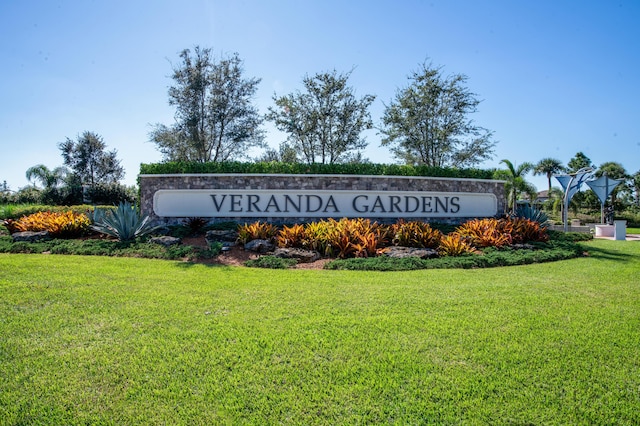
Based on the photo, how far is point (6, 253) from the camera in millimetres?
8656

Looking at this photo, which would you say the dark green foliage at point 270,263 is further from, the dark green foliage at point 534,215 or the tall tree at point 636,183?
the tall tree at point 636,183

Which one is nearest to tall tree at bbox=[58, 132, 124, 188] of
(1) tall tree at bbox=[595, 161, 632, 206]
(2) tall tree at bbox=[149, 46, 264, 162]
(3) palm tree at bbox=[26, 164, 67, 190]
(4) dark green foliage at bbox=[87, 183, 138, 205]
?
(3) palm tree at bbox=[26, 164, 67, 190]

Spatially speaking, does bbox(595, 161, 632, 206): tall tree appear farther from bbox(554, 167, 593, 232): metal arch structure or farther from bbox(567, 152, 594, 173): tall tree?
bbox(554, 167, 593, 232): metal arch structure

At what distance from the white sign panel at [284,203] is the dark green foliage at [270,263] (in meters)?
4.63

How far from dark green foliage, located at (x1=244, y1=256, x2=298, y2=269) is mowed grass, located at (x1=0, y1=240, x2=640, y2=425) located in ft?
6.34

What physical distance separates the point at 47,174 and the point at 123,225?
98.4 feet

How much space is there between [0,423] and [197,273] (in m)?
4.22

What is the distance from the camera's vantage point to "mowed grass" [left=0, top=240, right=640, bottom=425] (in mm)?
2600

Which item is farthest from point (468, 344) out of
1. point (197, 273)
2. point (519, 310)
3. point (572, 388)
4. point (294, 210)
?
point (294, 210)

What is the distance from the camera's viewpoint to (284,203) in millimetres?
12453

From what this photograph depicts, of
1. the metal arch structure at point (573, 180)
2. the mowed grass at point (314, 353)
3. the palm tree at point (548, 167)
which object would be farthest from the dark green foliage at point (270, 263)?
the palm tree at point (548, 167)

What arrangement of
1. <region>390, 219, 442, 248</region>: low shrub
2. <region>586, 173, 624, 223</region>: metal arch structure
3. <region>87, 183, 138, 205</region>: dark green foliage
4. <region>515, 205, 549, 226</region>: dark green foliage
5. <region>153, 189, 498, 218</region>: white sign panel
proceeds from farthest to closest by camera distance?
<region>87, 183, 138, 205</region>: dark green foliage < <region>586, 173, 624, 223</region>: metal arch structure < <region>515, 205, 549, 226</region>: dark green foliage < <region>153, 189, 498, 218</region>: white sign panel < <region>390, 219, 442, 248</region>: low shrub

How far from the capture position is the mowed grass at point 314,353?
102 inches

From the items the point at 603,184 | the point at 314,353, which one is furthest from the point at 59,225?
the point at 603,184
